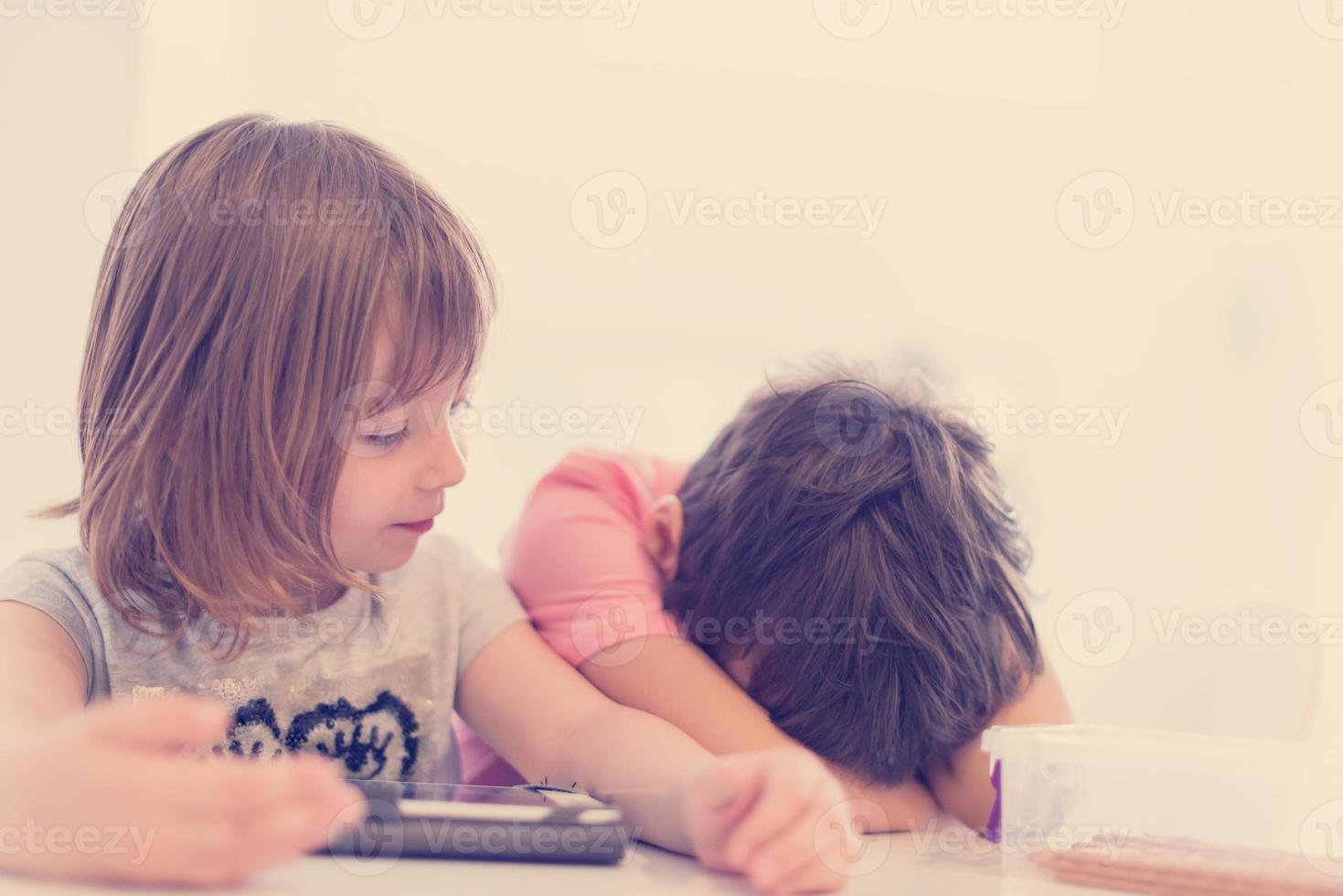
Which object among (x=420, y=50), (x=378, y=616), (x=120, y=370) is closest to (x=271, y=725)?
(x=378, y=616)

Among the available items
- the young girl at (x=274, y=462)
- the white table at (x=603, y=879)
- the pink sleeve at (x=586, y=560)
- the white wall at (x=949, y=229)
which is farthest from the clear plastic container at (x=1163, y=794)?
the white wall at (x=949, y=229)

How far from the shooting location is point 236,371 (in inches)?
26.6

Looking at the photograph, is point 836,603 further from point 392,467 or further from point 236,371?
point 236,371

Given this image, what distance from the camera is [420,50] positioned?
142 centimetres

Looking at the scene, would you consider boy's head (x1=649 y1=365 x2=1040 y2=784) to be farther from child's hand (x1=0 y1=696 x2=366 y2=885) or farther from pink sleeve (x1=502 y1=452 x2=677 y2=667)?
child's hand (x1=0 y1=696 x2=366 y2=885)

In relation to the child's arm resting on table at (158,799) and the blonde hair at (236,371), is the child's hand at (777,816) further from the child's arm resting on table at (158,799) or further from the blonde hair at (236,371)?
the blonde hair at (236,371)

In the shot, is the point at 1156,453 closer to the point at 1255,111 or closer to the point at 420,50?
the point at 1255,111

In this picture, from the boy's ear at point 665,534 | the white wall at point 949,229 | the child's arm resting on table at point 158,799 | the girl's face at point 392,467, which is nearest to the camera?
the child's arm resting on table at point 158,799

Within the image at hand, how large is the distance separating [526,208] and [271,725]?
88 cm

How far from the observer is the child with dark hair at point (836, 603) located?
723 millimetres

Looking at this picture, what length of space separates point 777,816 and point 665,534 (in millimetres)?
359

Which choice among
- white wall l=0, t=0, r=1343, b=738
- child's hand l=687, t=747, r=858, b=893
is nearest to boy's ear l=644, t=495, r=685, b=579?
→ child's hand l=687, t=747, r=858, b=893

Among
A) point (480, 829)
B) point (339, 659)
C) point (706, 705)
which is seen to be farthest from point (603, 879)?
point (339, 659)

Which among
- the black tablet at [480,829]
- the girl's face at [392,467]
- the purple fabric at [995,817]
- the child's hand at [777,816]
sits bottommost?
the purple fabric at [995,817]
